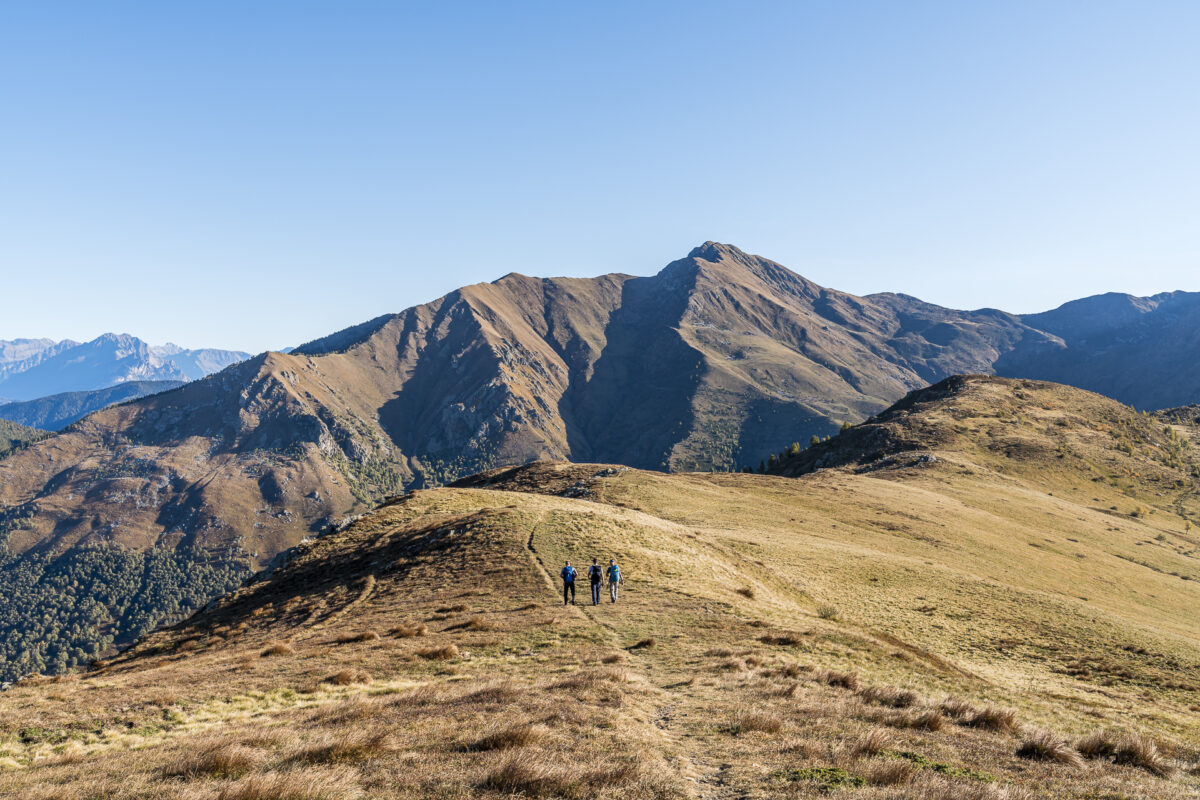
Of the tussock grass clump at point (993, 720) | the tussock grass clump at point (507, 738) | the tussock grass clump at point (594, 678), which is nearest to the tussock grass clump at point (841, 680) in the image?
the tussock grass clump at point (993, 720)

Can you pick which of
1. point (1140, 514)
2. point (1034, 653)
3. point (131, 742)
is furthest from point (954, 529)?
point (131, 742)

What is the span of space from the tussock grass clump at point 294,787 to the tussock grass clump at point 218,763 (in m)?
1.54

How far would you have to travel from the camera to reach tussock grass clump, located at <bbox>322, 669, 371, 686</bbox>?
21625 millimetres

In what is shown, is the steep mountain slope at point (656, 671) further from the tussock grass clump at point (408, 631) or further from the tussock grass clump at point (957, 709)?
the tussock grass clump at point (957, 709)

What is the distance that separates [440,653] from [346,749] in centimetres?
1322

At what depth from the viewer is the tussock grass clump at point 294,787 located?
30.8 ft

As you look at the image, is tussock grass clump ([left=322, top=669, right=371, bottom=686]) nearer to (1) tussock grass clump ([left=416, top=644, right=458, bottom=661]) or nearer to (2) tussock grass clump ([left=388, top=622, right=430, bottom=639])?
(1) tussock grass clump ([left=416, top=644, right=458, bottom=661])

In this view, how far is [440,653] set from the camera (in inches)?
973

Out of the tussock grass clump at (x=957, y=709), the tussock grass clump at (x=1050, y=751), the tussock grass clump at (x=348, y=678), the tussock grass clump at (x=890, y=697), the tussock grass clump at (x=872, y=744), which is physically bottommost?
the tussock grass clump at (x=348, y=678)

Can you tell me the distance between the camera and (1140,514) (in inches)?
3875

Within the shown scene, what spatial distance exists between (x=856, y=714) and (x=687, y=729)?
15.9 feet

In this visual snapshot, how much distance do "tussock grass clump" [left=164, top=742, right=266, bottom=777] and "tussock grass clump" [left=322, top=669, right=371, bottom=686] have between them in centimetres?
990

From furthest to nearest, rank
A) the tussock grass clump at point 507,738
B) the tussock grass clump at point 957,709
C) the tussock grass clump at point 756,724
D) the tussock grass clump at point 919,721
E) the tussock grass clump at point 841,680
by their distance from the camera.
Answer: the tussock grass clump at point 841,680 → the tussock grass clump at point 957,709 → the tussock grass clump at point 919,721 → the tussock grass clump at point 756,724 → the tussock grass clump at point 507,738

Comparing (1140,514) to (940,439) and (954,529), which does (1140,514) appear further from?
(954,529)
